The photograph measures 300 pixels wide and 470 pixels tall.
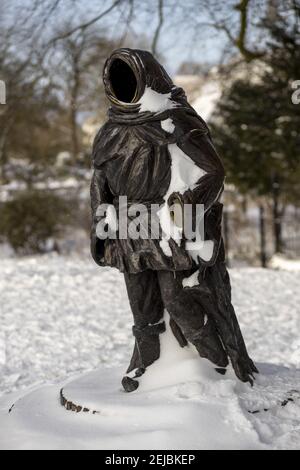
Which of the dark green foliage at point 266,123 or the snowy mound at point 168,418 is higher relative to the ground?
the dark green foliage at point 266,123

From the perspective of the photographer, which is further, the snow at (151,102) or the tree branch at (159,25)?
the tree branch at (159,25)

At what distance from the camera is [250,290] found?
382 inches

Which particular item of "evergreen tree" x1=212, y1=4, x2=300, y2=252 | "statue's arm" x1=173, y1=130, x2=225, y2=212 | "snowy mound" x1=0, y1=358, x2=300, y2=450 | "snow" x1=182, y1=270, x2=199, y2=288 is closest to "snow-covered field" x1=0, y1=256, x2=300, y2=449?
"snowy mound" x1=0, y1=358, x2=300, y2=450

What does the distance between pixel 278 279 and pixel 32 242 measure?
19.5 ft

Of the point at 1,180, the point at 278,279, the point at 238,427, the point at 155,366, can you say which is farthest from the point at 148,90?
the point at 1,180

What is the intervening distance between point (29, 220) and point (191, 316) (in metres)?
10.5

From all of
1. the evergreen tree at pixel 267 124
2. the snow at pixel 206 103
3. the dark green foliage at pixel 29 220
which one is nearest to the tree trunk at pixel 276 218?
the evergreen tree at pixel 267 124

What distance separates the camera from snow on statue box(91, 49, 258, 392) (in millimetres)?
3816

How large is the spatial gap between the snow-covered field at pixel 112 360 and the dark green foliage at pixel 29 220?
2371 millimetres

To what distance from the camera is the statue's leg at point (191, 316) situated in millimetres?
3896

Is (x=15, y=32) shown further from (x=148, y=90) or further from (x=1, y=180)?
(x=1, y=180)

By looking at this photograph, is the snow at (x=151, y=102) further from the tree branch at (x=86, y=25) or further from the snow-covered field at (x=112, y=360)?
the tree branch at (x=86, y=25)

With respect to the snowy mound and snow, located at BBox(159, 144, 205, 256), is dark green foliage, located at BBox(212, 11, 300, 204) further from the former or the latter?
the snowy mound

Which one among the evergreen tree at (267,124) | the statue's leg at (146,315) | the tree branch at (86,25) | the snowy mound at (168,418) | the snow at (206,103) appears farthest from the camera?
the snow at (206,103)
